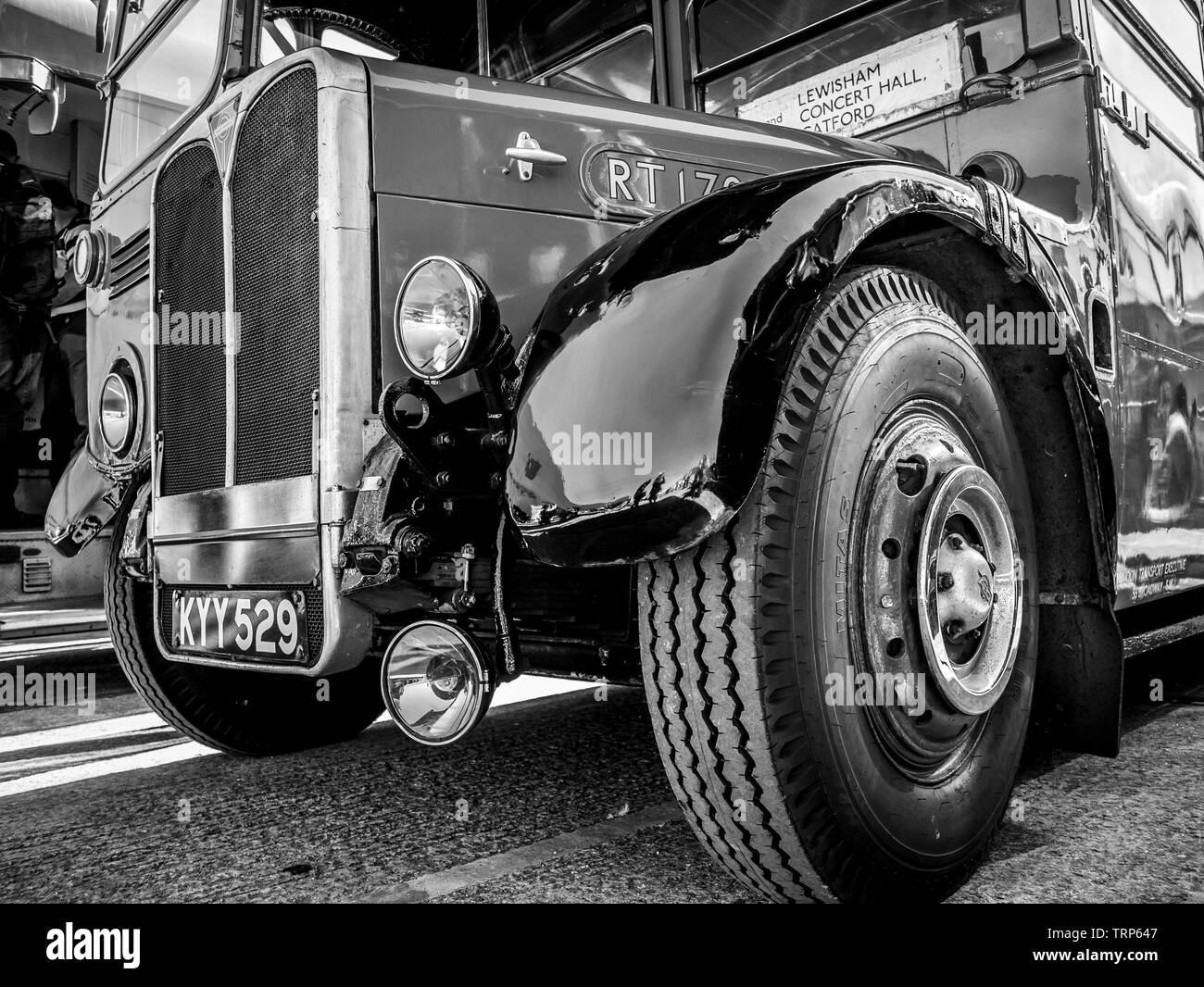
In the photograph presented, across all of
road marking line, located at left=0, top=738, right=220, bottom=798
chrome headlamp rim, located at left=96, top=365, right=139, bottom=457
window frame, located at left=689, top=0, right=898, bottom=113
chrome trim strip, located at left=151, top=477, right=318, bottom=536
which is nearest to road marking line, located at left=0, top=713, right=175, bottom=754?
road marking line, located at left=0, top=738, right=220, bottom=798

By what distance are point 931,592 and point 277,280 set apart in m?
1.55

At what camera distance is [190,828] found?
238 cm

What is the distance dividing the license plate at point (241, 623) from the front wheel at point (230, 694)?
514mm

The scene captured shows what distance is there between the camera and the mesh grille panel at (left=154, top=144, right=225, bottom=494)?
249cm

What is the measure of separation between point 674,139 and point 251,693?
6.86ft

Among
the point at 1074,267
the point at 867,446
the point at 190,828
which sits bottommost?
the point at 190,828

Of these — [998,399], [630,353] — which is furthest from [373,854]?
[998,399]

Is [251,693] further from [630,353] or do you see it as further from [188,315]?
[630,353]

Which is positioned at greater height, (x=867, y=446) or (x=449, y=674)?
(x=867, y=446)

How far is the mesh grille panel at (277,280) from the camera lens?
2162mm

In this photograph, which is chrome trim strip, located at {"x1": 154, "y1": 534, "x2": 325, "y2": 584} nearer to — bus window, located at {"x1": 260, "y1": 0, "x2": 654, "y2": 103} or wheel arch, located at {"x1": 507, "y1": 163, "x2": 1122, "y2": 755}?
wheel arch, located at {"x1": 507, "y1": 163, "x2": 1122, "y2": 755}

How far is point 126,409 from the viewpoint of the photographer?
3045 millimetres

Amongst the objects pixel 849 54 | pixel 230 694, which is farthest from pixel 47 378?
pixel 849 54

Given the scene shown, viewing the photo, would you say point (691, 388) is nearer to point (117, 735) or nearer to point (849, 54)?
point (849, 54)
